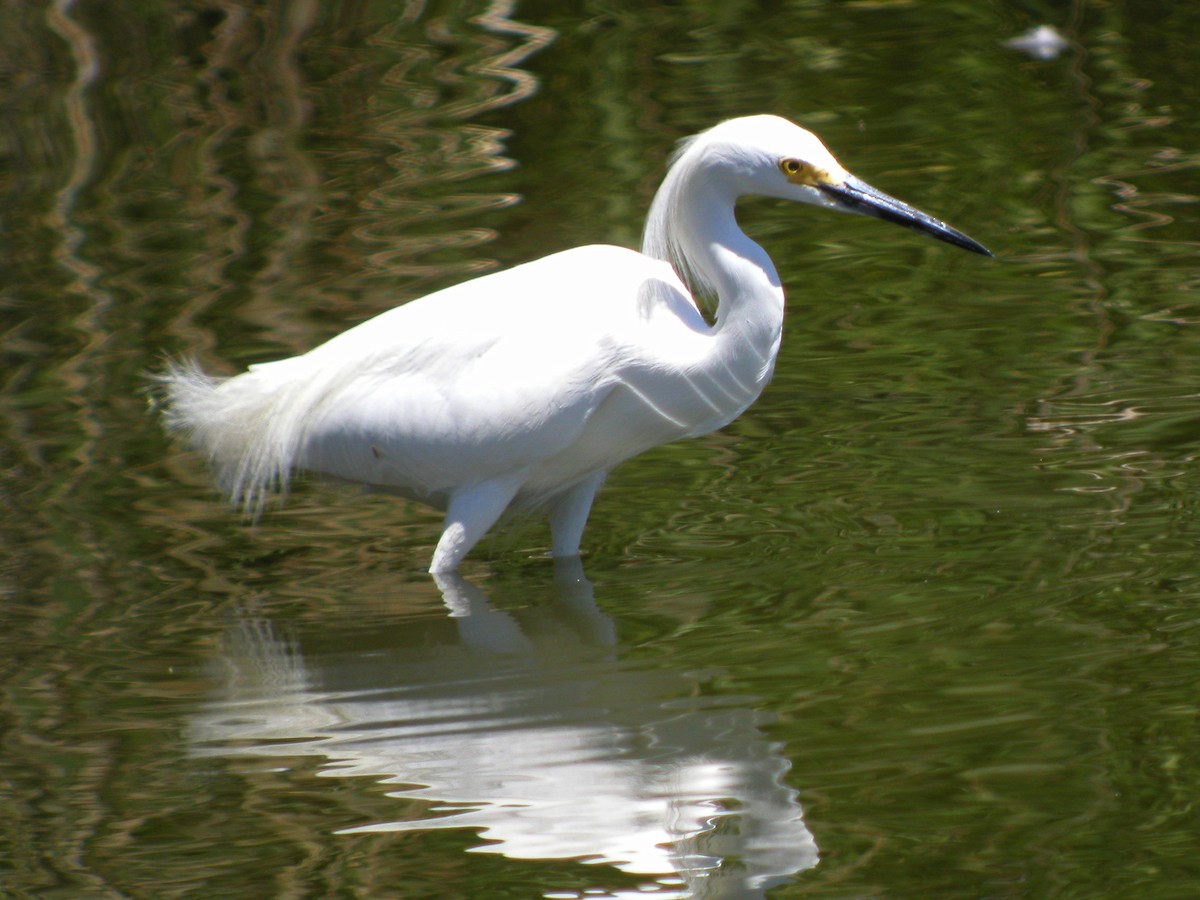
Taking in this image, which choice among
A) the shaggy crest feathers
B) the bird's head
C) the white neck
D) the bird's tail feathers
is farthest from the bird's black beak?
the bird's tail feathers

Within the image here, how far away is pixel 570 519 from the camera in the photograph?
5367mm

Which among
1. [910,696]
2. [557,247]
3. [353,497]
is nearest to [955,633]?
[910,696]

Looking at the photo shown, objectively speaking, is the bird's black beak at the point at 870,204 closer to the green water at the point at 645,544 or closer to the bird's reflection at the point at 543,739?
the green water at the point at 645,544

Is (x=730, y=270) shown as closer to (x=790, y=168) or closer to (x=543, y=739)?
(x=790, y=168)

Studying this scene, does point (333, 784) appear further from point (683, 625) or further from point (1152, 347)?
point (1152, 347)

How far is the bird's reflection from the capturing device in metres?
3.49

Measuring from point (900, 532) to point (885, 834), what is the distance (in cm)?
178

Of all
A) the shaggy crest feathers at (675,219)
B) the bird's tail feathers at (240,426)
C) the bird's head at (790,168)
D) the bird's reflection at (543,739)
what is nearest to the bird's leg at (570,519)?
the bird's reflection at (543,739)

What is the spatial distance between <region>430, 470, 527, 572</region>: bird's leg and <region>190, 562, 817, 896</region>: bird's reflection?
3.5 inches

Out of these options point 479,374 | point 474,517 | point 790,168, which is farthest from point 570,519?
point 790,168

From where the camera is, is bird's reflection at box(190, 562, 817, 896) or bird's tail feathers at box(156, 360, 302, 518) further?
bird's tail feathers at box(156, 360, 302, 518)

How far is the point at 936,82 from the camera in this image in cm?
1054

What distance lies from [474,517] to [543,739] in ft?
3.65

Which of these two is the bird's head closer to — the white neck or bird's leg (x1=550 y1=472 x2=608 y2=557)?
the white neck
